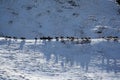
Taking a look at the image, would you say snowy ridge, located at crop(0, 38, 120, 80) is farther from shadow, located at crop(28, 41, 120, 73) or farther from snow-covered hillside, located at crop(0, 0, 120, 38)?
snow-covered hillside, located at crop(0, 0, 120, 38)

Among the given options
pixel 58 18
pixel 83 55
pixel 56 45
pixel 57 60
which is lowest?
pixel 57 60

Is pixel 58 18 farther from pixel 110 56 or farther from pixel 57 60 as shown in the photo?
pixel 57 60

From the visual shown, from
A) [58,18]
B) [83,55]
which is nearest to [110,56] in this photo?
[83,55]

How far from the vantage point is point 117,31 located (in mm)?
18844

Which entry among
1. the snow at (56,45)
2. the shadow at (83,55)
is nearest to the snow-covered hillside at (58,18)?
the snow at (56,45)

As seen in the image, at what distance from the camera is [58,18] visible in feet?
66.6

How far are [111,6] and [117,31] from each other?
4.00 metres

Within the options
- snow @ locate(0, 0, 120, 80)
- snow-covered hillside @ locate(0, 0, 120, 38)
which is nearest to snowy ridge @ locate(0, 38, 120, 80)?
snow @ locate(0, 0, 120, 80)

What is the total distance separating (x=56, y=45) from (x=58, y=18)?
8003mm

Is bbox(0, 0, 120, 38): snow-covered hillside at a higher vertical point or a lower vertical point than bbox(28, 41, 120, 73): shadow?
higher

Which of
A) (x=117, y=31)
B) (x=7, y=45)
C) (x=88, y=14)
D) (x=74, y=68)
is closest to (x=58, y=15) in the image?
(x=88, y=14)

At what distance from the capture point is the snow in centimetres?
1021

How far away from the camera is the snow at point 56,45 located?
1021 centimetres

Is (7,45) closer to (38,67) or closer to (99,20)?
(38,67)
